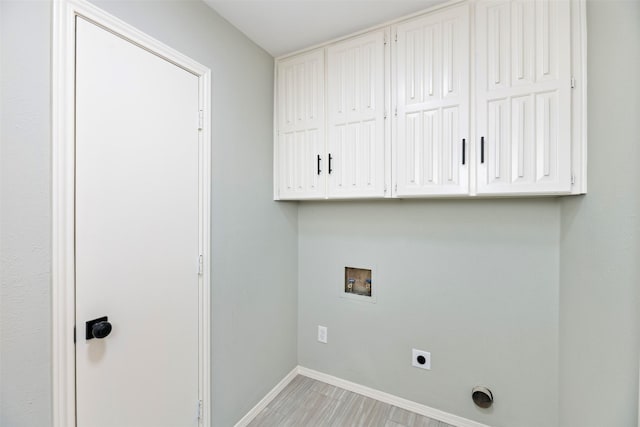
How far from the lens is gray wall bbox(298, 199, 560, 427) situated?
62.1 inches

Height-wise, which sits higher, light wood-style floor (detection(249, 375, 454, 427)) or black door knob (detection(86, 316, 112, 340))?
black door knob (detection(86, 316, 112, 340))

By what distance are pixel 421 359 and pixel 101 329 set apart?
185cm

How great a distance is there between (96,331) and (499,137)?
2.03 meters

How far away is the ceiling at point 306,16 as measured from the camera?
152 cm

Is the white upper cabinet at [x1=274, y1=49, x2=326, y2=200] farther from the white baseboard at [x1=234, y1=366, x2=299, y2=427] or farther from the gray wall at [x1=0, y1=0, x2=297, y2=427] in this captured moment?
the white baseboard at [x1=234, y1=366, x2=299, y2=427]

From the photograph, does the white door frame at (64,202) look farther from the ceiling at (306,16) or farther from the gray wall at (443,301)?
the gray wall at (443,301)

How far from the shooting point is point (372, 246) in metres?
2.05

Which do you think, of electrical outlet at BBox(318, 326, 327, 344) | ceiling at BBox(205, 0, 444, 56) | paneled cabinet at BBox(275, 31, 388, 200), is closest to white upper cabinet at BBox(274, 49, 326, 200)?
paneled cabinet at BBox(275, 31, 388, 200)

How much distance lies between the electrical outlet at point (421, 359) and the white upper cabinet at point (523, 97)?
1175 mm

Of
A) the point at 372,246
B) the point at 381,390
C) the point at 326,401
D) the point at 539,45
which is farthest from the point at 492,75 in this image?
the point at 326,401

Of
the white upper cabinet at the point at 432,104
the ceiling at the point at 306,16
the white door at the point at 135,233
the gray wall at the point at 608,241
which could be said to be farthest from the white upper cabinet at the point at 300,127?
the gray wall at the point at 608,241

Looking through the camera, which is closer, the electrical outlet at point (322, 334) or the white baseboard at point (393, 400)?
the white baseboard at point (393, 400)

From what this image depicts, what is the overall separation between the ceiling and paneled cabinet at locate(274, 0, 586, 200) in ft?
0.26

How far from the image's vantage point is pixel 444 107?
1532mm
